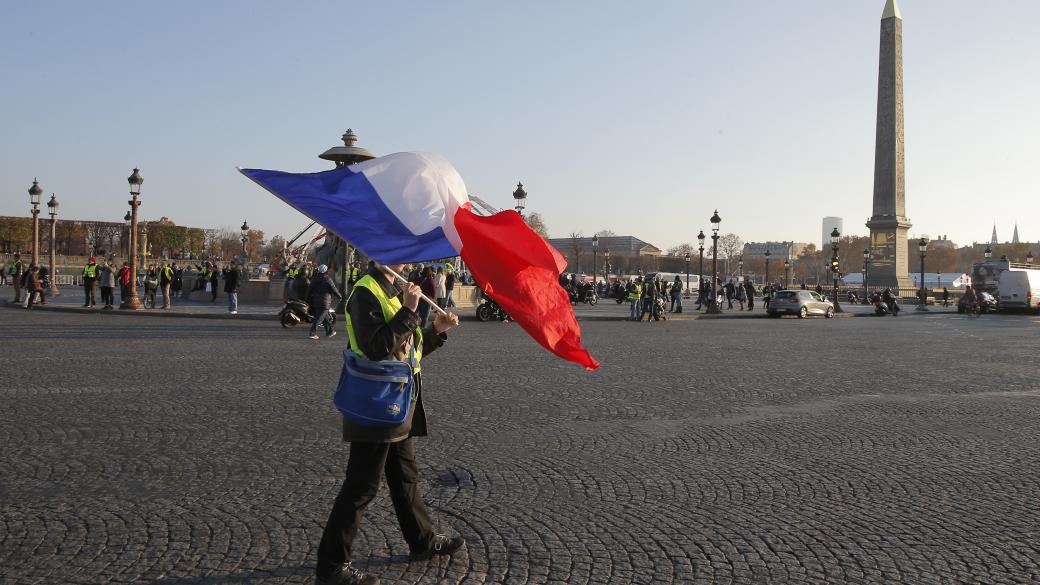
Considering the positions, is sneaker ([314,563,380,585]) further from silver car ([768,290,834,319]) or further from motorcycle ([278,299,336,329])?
silver car ([768,290,834,319])

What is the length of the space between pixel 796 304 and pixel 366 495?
103 feet

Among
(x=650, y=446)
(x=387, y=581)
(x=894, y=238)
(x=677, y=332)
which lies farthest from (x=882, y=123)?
(x=387, y=581)

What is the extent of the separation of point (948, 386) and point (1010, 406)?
166 cm

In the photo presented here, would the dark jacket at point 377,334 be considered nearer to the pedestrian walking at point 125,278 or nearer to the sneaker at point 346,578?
the sneaker at point 346,578

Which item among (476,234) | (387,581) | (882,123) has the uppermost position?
(882,123)

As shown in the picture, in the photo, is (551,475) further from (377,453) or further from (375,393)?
(375,393)

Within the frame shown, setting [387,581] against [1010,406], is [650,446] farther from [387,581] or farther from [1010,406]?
[1010,406]

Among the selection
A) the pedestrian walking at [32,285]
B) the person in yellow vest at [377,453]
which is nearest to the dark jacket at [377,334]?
the person in yellow vest at [377,453]

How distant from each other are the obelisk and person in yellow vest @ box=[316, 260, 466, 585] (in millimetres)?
52949

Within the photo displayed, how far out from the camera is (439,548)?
4148 millimetres

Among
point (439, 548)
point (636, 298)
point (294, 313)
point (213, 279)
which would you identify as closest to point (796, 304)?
point (636, 298)

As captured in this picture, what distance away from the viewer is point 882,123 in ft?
171

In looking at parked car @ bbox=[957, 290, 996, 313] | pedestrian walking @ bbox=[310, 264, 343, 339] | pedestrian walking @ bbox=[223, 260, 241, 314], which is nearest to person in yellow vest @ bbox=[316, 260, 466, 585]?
pedestrian walking @ bbox=[310, 264, 343, 339]

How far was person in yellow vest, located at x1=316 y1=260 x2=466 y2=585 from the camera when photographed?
3744 mm
